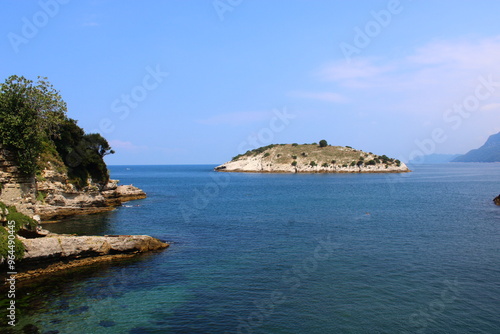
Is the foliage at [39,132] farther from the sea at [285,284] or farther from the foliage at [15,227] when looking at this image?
the foliage at [15,227]

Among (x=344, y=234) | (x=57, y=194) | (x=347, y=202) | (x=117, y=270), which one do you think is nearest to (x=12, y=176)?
(x=57, y=194)

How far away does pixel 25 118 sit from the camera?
4159cm

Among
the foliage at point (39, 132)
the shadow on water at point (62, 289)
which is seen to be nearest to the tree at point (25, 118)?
the foliage at point (39, 132)

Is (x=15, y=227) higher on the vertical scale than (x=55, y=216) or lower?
higher

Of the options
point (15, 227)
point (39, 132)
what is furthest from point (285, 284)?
point (39, 132)

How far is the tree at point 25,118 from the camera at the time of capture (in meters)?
39.4

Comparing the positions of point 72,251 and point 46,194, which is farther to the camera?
point 46,194

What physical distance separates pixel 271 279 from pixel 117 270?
11.9 metres

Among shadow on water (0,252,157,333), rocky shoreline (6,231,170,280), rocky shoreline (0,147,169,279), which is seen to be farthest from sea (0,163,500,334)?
rocky shoreline (0,147,169,279)

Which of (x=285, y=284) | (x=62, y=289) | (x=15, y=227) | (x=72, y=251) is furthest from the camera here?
(x=72, y=251)

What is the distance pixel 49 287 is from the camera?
2250 centimetres

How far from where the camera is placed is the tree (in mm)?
39406

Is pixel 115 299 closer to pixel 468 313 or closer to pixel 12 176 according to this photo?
pixel 468 313

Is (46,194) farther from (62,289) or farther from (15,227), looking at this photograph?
(62,289)
